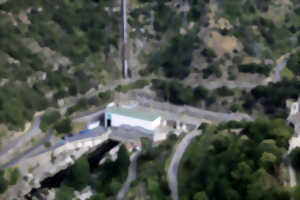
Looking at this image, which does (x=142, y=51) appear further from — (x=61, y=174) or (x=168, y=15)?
(x=61, y=174)

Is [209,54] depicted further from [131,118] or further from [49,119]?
[49,119]

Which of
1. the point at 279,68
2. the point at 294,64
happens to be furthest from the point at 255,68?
the point at 294,64

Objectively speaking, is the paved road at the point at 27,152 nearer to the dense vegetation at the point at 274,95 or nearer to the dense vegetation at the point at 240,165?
the dense vegetation at the point at 240,165

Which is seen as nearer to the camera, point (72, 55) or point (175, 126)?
point (175, 126)

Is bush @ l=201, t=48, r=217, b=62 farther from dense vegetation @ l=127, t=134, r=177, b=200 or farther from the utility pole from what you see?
dense vegetation @ l=127, t=134, r=177, b=200

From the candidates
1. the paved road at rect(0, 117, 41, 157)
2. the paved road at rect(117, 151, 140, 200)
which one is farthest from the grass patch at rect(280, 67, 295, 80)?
the paved road at rect(0, 117, 41, 157)

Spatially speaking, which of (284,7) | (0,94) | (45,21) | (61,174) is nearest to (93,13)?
(45,21)

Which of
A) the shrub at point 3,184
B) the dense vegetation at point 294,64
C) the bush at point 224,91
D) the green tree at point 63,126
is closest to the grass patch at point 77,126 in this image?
the green tree at point 63,126
